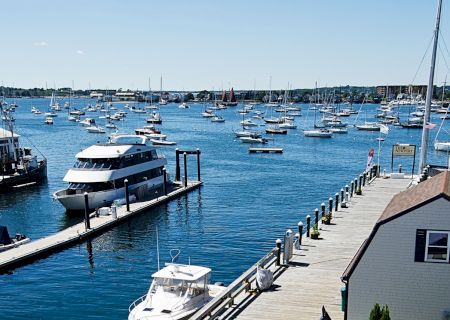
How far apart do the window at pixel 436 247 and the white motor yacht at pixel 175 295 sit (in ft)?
34.3

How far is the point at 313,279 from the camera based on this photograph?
914 inches

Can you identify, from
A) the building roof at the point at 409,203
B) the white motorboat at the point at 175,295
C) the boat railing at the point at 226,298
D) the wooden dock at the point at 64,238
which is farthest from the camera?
the wooden dock at the point at 64,238

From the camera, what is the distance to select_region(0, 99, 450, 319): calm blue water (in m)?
28.9

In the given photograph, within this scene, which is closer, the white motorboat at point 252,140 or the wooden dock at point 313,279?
the wooden dock at point 313,279

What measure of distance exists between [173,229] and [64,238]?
9.55m

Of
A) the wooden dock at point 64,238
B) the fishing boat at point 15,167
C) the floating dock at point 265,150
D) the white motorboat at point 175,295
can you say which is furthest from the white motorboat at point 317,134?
the white motorboat at point 175,295

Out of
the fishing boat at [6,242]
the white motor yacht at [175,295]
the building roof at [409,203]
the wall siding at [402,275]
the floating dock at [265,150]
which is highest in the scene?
the building roof at [409,203]

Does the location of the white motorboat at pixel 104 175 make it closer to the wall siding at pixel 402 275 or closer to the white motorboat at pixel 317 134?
the wall siding at pixel 402 275

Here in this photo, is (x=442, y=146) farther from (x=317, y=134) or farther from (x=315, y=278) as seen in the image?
(x=315, y=278)

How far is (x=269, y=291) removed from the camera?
21656 millimetres

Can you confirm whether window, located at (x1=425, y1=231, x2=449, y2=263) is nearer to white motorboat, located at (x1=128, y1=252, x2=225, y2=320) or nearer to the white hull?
white motorboat, located at (x1=128, y1=252, x2=225, y2=320)

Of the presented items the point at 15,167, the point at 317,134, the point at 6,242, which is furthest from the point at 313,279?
the point at 317,134

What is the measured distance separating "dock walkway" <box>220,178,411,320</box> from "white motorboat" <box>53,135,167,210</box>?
899 inches

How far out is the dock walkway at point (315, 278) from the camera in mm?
19562
